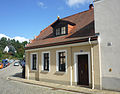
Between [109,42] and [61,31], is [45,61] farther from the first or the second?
[109,42]

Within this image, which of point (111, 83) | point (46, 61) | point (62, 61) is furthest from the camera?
point (46, 61)

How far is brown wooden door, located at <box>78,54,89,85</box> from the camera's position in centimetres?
1060

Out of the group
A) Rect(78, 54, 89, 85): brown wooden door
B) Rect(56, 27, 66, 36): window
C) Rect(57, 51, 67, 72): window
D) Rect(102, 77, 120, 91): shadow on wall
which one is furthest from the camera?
Rect(56, 27, 66, 36): window

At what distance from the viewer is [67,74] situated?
11297 mm

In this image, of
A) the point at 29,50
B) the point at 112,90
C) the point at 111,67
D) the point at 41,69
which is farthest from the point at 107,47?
the point at 29,50

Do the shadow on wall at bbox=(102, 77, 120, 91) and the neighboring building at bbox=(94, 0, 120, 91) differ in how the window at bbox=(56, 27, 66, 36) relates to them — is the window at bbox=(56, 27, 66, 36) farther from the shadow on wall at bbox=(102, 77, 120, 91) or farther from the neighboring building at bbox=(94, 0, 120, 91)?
the shadow on wall at bbox=(102, 77, 120, 91)

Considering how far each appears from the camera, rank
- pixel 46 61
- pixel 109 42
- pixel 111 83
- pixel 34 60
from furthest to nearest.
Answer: pixel 34 60, pixel 46 61, pixel 109 42, pixel 111 83

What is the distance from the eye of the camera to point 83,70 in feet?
35.3

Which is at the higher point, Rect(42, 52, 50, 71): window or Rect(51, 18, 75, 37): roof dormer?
Rect(51, 18, 75, 37): roof dormer

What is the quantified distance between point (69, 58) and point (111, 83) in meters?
3.95

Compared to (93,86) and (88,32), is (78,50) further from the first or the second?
(93,86)

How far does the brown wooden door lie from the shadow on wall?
1.63 metres

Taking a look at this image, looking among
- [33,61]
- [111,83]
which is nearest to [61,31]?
[33,61]

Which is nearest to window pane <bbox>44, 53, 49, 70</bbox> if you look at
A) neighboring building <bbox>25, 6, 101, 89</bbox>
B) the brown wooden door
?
neighboring building <bbox>25, 6, 101, 89</bbox>
